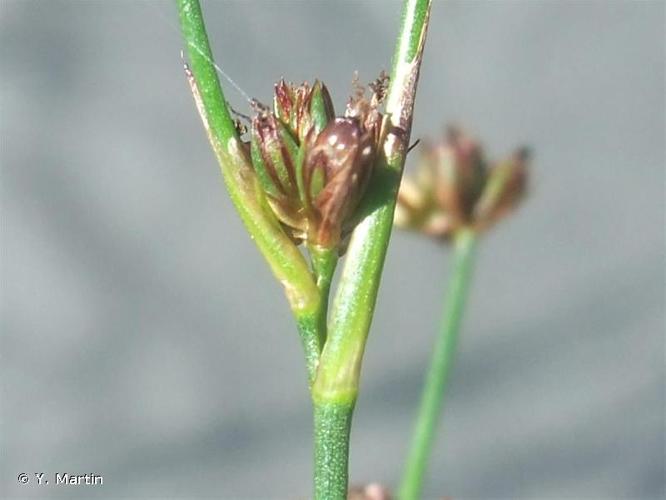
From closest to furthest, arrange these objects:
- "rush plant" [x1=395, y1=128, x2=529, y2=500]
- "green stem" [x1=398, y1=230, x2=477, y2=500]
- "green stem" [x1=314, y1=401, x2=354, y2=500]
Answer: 1. "green stem" [x1=314, y1=401, x2=354, y2=500]
2. "green stem" [x1=398, y1=230, x2=477, y2=500]
3. "rush plant" [x1=395, y1=128, x2=529, y2=500]

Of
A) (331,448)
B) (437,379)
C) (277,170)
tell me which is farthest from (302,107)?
(437,379)

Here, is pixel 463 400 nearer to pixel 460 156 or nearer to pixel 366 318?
pixel 460 156

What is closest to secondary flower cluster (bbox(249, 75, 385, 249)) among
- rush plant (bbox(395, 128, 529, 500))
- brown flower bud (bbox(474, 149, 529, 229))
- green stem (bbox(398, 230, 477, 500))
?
green stem (bbox(398, 230, 477, 500))

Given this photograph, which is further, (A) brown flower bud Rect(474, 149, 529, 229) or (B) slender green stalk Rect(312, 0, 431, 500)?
(A) brown flower bud Rect(474, 149, 529, 229)

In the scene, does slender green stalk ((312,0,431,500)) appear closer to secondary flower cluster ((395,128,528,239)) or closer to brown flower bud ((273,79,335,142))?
brown flower bud ((273,79,335,142))

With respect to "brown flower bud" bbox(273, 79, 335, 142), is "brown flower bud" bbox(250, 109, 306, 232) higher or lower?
lower

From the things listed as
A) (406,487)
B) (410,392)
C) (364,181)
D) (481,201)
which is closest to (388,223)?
(364,181)

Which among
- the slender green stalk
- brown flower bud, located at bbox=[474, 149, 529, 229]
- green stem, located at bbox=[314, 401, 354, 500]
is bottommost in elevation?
green stem, located at bbox=[314, 401, 354, 500]
